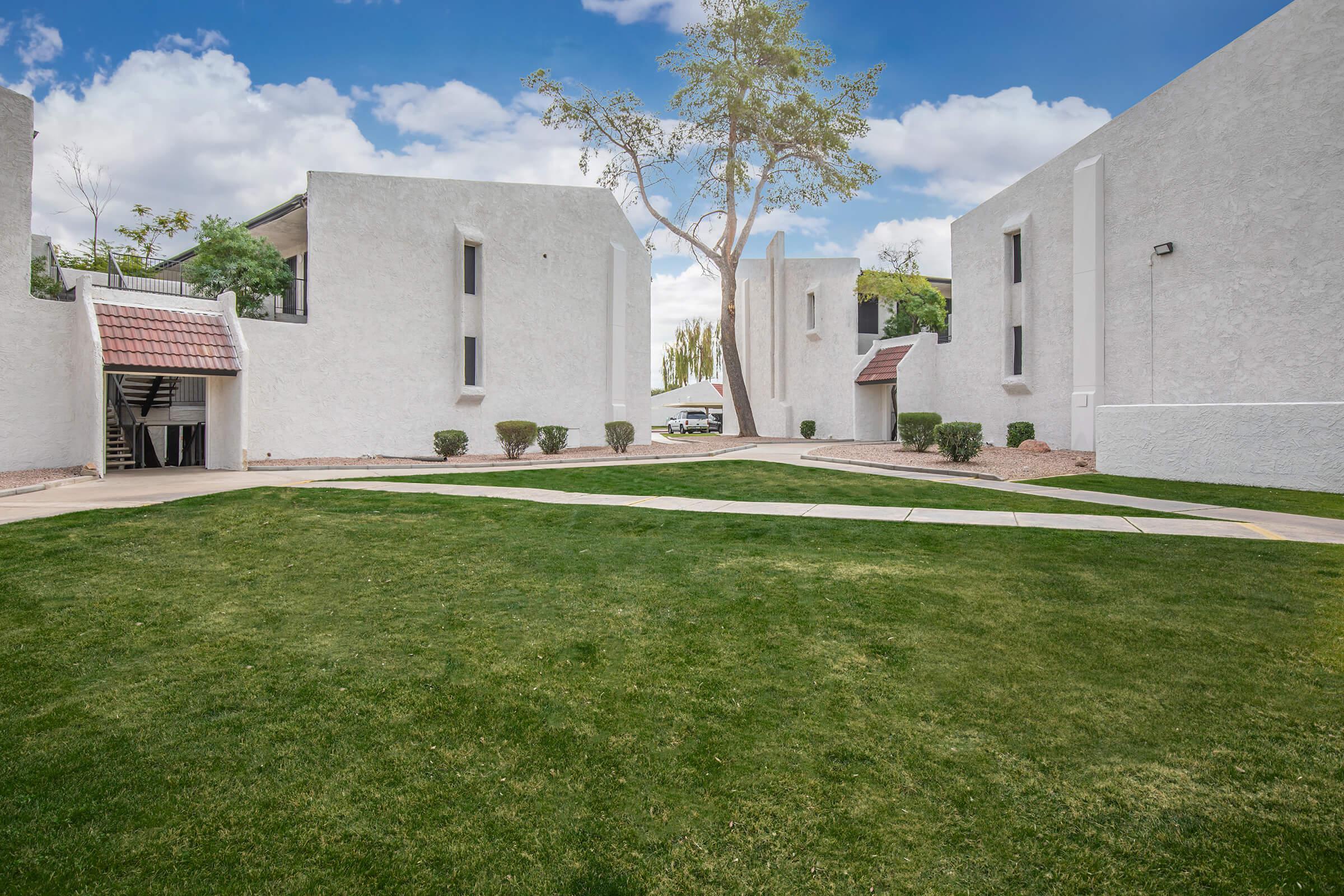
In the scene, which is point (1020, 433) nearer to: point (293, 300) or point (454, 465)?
point (454, 465)

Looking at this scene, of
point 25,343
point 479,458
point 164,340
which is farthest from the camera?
point 479,458

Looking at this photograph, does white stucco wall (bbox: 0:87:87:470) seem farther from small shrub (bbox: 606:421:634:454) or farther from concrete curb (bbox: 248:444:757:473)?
small shrub (bbox: 606:421:634:454)

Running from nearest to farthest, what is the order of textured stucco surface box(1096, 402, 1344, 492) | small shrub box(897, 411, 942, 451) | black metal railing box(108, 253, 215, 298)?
textured stucco surface box(1096, 402, 1344, 492), black metal railing box(108, 253, 215, 298), small shrub box(897, 411, 942, 451)

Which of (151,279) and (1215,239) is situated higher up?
(151,279)

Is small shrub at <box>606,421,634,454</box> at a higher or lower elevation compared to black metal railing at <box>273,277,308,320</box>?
lower

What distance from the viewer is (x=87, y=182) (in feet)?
88.5

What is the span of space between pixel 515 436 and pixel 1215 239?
62.3ft

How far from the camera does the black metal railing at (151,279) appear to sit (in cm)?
1977

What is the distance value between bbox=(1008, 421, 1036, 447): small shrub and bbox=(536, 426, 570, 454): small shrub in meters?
14.9

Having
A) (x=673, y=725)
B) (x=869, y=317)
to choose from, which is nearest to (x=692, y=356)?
(x=869, y=317)

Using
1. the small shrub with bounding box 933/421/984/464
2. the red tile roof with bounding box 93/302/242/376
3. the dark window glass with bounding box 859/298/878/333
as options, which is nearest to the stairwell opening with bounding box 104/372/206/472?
the red tile roof with bounding box 93/302/242/376

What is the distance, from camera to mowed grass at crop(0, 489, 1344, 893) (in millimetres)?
2770

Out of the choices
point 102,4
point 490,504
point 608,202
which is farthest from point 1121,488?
point 102,4

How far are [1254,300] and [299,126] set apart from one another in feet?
90.9
